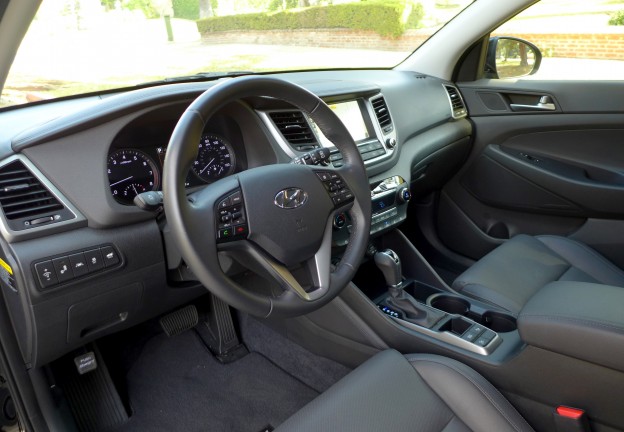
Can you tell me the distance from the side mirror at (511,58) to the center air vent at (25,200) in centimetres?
235

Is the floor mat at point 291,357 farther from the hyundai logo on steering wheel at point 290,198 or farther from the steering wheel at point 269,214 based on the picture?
the hyundai logo on steering wheel at point 290,198

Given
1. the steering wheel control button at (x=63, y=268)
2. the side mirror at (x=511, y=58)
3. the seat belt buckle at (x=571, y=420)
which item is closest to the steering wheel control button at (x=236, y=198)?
the steering wheel control button at (x=63, y=268)

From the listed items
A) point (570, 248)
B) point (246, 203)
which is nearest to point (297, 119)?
point (246, 203)

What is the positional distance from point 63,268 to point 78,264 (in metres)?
0.04

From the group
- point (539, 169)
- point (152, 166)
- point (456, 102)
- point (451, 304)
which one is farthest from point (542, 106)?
point (152, 166)

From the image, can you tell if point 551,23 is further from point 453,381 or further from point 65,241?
point 65,241

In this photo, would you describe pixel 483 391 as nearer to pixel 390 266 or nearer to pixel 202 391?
pixel 390 266

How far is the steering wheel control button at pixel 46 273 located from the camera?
4.42ft

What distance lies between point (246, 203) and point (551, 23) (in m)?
2.22

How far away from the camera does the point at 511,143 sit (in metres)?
2.88

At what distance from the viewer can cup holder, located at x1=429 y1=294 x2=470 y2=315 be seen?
2.05 m

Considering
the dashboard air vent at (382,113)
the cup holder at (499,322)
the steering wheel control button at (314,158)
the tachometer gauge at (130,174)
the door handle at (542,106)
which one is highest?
the steering wheel control button at (314,158)

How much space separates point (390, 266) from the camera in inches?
77.3

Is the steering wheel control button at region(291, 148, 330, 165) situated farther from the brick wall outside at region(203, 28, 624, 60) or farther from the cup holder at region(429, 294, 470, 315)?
the brick wall outside at region(203, 28, 624, 60)
